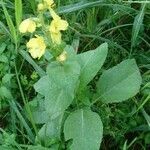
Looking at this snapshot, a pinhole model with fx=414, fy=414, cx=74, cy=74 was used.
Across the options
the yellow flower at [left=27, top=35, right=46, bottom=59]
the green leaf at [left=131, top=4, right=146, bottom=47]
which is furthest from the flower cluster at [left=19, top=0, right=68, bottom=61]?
the green leaf at [left=131, top=4, right=146, bottom=47]

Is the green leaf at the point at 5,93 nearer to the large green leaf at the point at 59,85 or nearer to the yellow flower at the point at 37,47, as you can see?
the large green leaf at the point at 59,85

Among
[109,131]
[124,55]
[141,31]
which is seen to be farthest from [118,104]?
[141,31]

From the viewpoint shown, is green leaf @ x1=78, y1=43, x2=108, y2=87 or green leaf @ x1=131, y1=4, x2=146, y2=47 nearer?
green leaf @ x1=78, y1=43, x2=108, y2=87

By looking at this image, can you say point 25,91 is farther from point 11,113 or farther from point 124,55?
point 124,55

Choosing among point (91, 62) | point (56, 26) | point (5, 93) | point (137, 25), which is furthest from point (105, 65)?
point (56, 26)

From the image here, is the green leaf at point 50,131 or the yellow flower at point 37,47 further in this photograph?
the green leaf at point 50,131

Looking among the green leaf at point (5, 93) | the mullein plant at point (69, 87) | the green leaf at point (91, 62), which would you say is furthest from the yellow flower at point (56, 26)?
the green leaf at point (5, 93)

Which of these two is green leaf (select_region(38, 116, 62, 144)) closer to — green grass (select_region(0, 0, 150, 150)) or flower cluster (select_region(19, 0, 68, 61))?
green grass (select_region(0, 0, 150, 150))

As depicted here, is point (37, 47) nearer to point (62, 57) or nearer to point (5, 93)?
point (62, 57)
